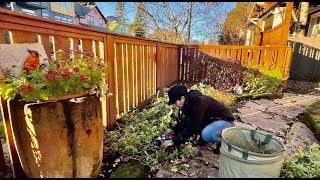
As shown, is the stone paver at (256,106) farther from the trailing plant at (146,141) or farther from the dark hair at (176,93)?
the dark hair at (176,93)

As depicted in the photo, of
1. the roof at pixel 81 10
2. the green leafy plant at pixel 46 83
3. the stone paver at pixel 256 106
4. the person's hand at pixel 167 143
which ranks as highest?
the roof at pixel 81 10

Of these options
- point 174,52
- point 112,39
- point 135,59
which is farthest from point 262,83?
point 112,39

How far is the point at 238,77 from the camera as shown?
574 centimetres

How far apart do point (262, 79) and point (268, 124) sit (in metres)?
2.31

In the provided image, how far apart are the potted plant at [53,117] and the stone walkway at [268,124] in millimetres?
810

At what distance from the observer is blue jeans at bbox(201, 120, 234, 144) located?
7.38 feet

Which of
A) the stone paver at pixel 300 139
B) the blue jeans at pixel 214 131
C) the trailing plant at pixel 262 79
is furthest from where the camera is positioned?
the trailing plant at pixel 262 79

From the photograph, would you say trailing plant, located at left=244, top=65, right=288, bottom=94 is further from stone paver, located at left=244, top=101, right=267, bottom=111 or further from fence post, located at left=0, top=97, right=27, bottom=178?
fence post, located at left=0, top=97, right=27, bottom=178

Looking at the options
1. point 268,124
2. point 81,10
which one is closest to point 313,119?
point 268,124

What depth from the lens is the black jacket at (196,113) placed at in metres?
2.11

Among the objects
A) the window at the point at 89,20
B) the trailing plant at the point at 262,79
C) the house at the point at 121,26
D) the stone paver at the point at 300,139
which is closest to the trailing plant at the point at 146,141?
the stone paver at the point at 300,139

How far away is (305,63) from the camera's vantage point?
7.84m

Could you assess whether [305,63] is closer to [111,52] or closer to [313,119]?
[313,119]

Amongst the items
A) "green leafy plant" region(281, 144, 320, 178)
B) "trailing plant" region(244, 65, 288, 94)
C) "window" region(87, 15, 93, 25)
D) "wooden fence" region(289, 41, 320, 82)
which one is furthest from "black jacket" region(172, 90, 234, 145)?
"window" region(87, 15, 93, 25)
